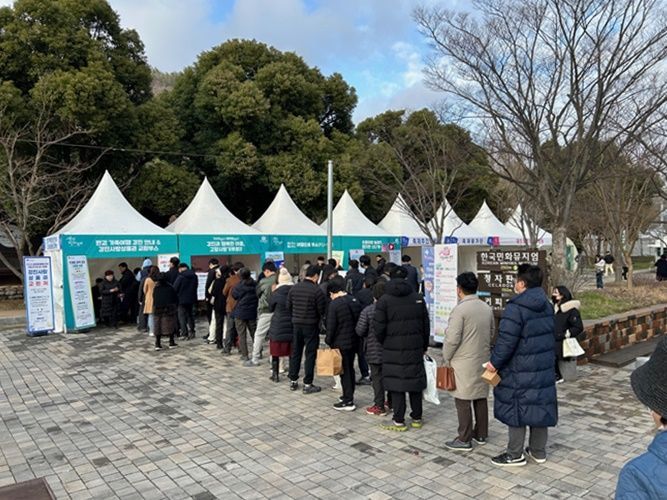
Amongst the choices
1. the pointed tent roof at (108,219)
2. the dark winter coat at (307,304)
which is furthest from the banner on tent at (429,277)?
the pointed tent roof at (108,219)

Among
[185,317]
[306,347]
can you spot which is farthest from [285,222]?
[306,347]

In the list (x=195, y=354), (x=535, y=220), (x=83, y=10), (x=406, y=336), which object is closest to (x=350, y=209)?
(x=535, y=220)

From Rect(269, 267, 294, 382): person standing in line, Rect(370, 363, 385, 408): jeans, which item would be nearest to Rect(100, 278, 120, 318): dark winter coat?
Rect(269, 267, 294, 382): person standing in line

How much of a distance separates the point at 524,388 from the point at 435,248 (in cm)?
523

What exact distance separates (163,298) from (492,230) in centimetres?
1624

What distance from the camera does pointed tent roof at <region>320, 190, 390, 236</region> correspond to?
16.9m

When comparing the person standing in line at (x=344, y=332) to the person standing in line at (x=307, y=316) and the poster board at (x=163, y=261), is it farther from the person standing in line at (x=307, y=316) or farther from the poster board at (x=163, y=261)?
the poster board at (x=163, y=261)

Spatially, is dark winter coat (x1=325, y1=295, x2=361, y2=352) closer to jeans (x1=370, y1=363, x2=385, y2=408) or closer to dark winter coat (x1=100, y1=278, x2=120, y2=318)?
jeans (x1=370, y1=363, x2=385, y2=408)

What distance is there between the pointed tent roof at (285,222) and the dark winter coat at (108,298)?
16.7 ft

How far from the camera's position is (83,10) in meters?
17.1

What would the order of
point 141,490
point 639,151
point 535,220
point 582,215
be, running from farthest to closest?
1. point 582,215
2. point 535,220
3. point 639,151
4. point 141,490

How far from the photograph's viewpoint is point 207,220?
1398 cm

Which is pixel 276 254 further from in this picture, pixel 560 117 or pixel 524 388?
pixel 524 388

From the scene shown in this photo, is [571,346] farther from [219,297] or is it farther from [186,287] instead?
[186,287]
